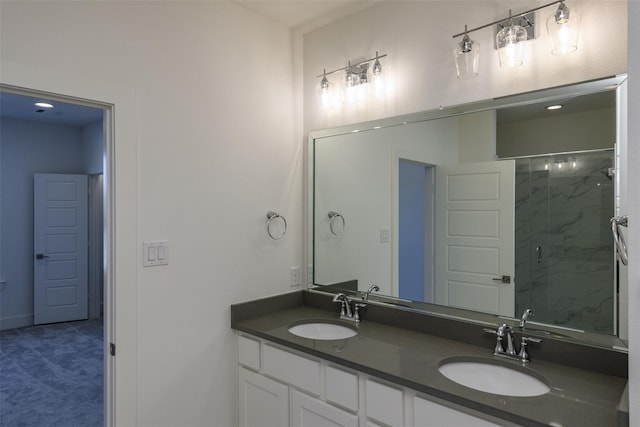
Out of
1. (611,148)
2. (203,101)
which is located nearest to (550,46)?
(611,148)

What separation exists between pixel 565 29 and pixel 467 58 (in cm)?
37

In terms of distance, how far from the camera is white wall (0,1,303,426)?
5.39 feet

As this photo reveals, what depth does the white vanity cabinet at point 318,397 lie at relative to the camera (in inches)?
54.9

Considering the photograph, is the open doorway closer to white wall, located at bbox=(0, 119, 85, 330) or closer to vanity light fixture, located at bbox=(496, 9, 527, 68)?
white wall, located at bbox=(0, 119, 85, 330)

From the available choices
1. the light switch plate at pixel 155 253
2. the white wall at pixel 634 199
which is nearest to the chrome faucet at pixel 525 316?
the white wall at pixel 634 199

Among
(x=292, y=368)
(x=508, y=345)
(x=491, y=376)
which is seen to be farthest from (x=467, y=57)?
(x=292, y=368)

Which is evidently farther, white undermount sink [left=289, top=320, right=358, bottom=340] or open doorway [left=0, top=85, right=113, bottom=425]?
open doorway [left=0, top=85, right=113, bottom=425]

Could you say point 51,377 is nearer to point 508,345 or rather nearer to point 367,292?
point 367,292

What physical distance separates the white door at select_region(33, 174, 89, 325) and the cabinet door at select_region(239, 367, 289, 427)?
158 inches

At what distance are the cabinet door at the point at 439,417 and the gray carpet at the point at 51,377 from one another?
2.28m

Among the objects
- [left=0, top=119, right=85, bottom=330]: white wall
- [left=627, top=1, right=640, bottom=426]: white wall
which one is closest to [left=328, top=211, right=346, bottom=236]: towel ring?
[left=627, top=1, right=640, bottom=426]: white wall

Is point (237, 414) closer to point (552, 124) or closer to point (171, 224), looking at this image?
point (171, 224)

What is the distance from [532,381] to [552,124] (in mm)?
963

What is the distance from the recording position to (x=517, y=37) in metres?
1.64
